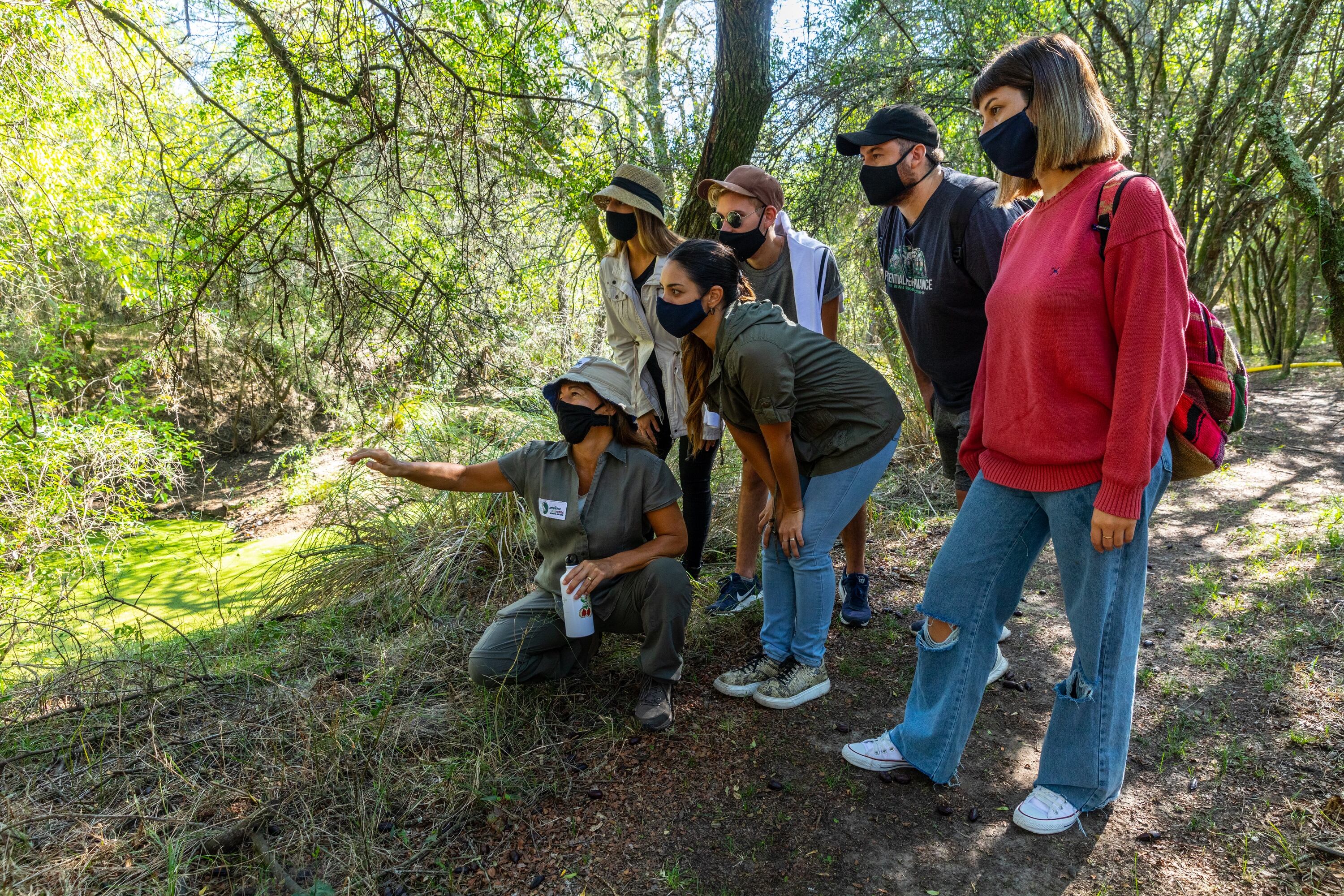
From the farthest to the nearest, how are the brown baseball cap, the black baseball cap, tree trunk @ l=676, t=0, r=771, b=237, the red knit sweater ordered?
tree trunk @ l=676, t=0, r=771, b=237
the brown baseball cap
the black baseball cap
the red knit sweater

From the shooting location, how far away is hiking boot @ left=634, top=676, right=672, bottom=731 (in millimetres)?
2734

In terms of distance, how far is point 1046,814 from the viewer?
2123mm

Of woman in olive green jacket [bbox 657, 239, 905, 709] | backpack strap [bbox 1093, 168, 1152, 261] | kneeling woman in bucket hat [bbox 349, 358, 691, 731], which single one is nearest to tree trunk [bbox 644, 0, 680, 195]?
woman in olive green jacket [bbox 657, 239, 905, 709]

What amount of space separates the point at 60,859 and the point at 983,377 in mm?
2833

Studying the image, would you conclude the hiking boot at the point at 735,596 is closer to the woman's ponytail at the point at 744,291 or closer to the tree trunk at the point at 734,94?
the woman's ponytail at the point at 744,291

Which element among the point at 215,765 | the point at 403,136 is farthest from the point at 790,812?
the point at 403,136

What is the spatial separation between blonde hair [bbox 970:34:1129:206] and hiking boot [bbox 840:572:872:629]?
202 cm

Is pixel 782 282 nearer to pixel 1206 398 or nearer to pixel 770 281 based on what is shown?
pixel 770 281

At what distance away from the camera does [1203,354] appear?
1.85 meters

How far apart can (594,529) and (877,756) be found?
1.21m

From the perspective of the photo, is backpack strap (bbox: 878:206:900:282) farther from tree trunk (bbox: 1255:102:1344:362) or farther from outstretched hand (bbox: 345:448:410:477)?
tree trunk (bbox: 1255:102:1344:362)

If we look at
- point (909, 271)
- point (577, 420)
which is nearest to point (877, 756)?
point (577, 420)

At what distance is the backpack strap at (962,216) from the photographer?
2574mm

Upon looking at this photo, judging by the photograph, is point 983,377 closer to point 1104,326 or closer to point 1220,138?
point 1104,326
